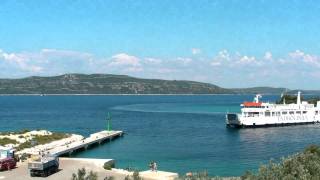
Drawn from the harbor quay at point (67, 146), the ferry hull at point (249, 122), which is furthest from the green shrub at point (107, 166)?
the ferry hull at point (249, 122)

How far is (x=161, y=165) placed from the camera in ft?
209

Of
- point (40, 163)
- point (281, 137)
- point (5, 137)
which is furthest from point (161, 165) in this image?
point (281, 137)

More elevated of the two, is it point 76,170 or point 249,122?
point 76,170

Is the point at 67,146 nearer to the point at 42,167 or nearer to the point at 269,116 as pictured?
the point at 42,167

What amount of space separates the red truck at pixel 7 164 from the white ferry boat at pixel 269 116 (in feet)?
274

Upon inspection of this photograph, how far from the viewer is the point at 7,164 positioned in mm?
47500

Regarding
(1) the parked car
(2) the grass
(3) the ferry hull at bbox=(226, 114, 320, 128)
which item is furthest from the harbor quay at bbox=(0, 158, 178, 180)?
(3) the ferry hull at bbox=(226, 114, 320, 128)

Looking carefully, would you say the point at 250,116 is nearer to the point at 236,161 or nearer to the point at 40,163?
the point at 236,161

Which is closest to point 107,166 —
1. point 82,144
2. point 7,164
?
point 7,164

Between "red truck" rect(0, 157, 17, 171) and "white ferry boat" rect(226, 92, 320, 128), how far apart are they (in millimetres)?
83641

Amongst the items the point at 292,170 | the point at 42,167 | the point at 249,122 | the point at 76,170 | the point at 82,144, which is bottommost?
the point at 82,144

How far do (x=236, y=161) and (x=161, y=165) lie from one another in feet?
36.6

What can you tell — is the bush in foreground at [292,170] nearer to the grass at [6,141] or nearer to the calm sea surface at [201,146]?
the calm sea surface at [201,146]

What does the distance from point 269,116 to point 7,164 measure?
92345mm
